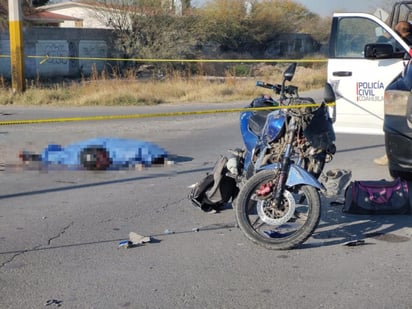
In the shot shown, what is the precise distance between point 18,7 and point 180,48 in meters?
15.1

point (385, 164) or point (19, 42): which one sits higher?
point (19, 42)

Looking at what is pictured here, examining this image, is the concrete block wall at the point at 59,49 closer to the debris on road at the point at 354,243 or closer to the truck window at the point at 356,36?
the truck window at the point at 356,36

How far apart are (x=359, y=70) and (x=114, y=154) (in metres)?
3.38

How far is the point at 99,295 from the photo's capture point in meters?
4.45

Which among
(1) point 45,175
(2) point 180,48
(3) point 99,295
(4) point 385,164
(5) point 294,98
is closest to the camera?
(3) point 99,295

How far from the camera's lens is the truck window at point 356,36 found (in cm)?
863

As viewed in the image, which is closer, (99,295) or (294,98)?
(99,295)

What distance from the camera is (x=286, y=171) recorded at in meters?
5.40

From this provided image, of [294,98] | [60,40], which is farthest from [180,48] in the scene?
[294,98]

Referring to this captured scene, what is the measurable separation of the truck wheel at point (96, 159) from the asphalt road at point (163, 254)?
14 centimetres

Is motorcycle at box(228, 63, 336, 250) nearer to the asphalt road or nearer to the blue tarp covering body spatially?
the asphalt road

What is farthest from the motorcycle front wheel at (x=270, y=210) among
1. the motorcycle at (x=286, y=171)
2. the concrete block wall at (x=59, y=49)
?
the concrete block wall at (x=59, y=49)

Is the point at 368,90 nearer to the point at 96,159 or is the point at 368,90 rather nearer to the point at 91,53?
the point at 96,159

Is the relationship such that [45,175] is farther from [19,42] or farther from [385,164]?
[19,42]
